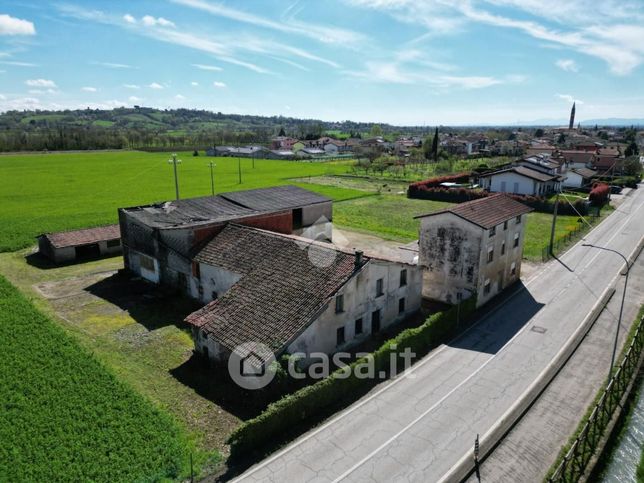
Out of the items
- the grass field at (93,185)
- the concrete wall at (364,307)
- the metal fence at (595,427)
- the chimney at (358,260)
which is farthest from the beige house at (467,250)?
the grass field at (93,185)

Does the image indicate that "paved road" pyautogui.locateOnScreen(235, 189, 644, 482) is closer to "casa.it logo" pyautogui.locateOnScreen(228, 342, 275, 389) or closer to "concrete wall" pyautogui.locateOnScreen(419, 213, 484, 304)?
"concrete wall" pyautogui.locateOnScreen(419, 213, 484, 304)

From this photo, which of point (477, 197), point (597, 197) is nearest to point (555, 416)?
point (477, 197)

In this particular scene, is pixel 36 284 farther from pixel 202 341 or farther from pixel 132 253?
pixel 202 341

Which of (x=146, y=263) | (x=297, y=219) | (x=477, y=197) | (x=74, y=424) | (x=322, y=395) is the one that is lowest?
(x=74, y=424)

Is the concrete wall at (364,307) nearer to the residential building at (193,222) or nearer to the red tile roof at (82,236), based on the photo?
the residential building at (193,222)

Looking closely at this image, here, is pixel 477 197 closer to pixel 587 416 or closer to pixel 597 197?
pixel 597 197

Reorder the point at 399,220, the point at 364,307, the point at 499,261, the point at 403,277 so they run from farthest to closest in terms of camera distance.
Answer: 1. the point at 399,220
2. the point at 499,261
3. the point at 403,277
4. the point at 364,307

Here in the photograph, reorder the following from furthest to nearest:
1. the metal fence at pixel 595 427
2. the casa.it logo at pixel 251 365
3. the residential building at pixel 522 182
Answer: the residential building at pixel 522 182 < the casa.it logo at pixel 251 365 < the metal fence at pixel 595 427

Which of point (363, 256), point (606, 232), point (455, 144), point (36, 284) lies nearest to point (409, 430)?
point (363, 256)
